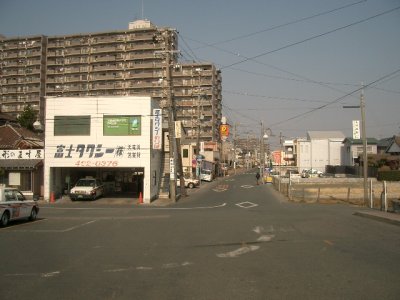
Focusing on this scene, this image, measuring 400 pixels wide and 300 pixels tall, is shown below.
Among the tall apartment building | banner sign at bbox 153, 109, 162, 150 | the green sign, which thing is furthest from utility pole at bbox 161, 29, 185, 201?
the tall apartment building

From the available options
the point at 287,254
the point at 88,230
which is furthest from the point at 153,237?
the point at 287,254

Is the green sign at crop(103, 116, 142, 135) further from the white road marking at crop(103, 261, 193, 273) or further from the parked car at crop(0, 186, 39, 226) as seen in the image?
the white road marking at crop(103, 261, 193, 273)

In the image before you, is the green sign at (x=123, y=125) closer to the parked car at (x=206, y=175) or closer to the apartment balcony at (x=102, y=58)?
the parked car at (x=206, y=175)

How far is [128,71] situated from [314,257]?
93.3m

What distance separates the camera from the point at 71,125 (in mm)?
34719

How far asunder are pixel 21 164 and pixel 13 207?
1940 cm

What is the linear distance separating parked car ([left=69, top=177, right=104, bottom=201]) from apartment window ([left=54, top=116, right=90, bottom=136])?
4163mm

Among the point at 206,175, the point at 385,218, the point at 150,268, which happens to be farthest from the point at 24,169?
the point at 206,175

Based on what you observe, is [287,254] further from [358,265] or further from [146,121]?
[146,121]

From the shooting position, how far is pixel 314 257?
9820 millimetres

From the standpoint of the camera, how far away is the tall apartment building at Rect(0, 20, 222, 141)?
98.4 metres

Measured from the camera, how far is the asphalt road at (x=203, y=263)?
7.02 m

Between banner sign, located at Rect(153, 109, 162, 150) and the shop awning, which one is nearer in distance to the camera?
banner sign, located at Rect(153, 109, 162, 150)

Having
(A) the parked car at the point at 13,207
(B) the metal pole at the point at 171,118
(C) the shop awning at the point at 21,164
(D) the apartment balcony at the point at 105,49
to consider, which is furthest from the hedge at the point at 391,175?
(D) the apartment balcony at the point at 105,49
